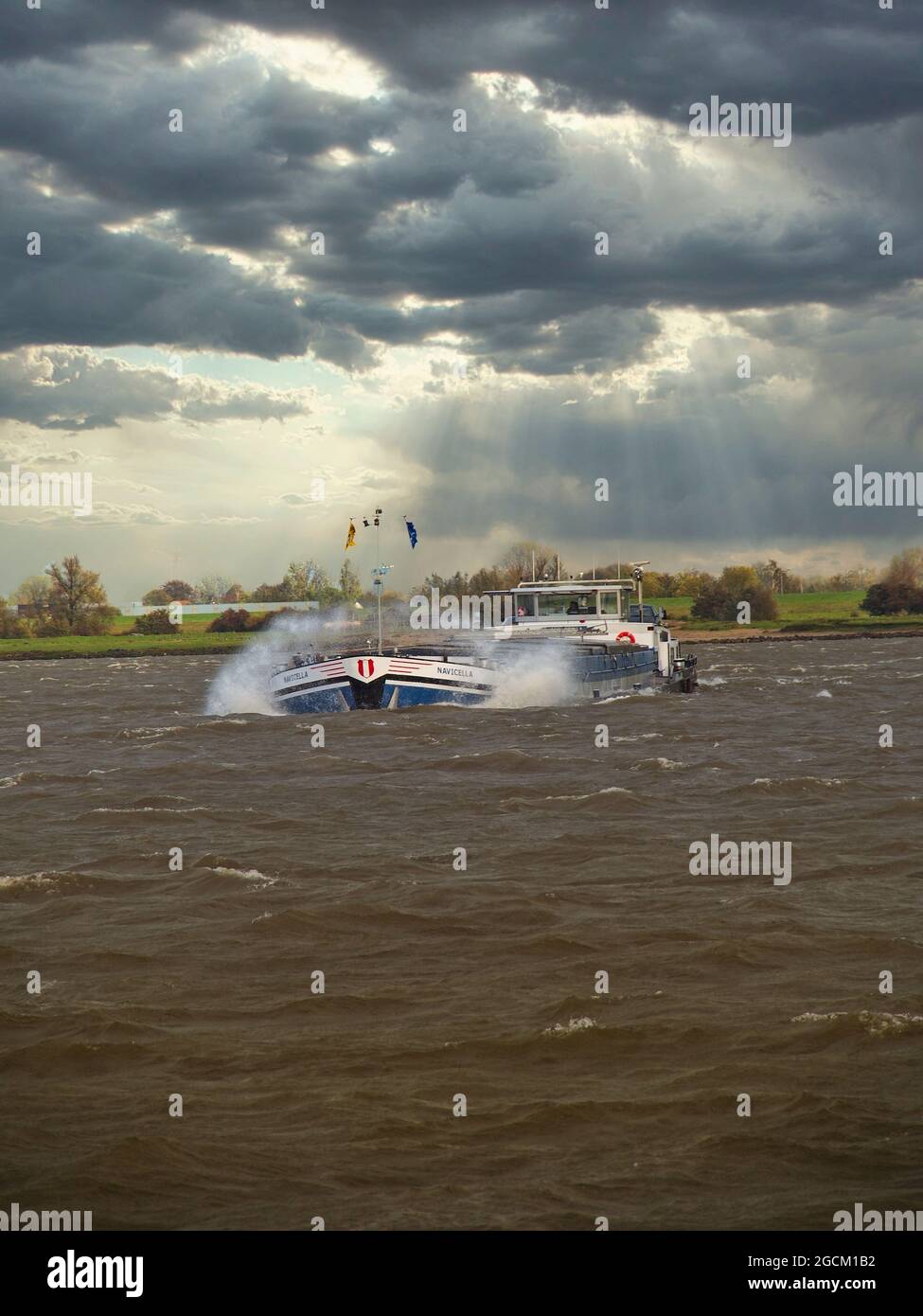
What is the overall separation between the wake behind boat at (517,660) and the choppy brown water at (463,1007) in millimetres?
16313

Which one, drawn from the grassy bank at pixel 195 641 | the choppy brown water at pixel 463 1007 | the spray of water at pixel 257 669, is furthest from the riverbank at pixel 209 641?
the choppy brown water at pixel 463 1007

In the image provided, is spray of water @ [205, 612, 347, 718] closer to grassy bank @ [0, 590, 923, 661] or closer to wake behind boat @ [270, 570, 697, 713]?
wake behind boat @ [270, 570, 697, 713]

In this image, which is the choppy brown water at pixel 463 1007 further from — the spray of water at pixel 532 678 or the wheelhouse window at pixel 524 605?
the wheelhouse window at pixel 524 605

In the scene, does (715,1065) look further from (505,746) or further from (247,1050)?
(505,746)

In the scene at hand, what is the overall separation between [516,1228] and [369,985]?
5.33 m

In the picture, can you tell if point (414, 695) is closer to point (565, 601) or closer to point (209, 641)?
point (565, 601)

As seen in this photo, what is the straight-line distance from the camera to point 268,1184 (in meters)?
8.40

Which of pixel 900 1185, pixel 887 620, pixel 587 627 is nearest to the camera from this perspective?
pixel 900 1185

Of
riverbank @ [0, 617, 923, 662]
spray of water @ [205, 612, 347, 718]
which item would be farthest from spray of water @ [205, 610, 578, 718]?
riverbank @ [0, 617, 923, 662]

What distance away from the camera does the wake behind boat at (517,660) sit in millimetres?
43375

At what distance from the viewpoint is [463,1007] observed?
11984mm

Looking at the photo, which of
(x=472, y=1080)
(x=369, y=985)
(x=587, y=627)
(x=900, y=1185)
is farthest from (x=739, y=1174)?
(x=587, y=627)

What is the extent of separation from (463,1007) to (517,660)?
34.7 m

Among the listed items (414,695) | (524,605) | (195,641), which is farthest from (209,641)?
(414,695)
